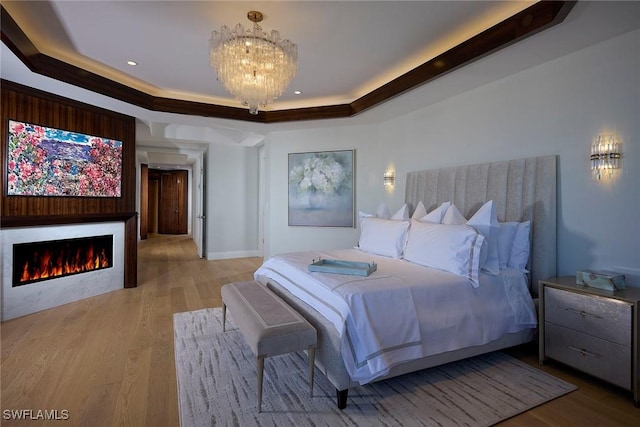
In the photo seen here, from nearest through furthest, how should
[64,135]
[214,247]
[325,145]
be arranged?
[64,135]
[325,145]
[214,247]

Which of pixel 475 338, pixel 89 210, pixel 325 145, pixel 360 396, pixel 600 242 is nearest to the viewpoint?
pixel 360 396

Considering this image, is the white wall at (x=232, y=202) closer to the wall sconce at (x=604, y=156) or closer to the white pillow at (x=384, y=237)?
the white pillow at (x=384, y=237)

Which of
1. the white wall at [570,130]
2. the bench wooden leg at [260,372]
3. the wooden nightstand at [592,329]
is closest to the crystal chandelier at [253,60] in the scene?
the white wall at [570,130]

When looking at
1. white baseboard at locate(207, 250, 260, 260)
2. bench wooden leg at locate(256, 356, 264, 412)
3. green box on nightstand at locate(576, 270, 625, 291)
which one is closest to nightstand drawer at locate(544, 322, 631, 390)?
green box on nightstand at locate(576, 270, 625, 291)

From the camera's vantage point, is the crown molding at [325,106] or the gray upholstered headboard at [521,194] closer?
the crown molding at [325,106]

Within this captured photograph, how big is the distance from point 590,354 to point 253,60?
3.28 meters

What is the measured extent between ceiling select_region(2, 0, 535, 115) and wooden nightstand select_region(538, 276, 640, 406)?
214 centimetres

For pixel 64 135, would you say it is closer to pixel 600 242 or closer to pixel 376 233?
pixel 376 233

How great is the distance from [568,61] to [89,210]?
5.48 meters

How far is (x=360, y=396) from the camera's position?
2.10m

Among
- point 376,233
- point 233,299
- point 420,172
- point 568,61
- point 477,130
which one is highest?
point 568,61

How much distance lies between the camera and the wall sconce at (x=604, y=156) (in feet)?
7.88

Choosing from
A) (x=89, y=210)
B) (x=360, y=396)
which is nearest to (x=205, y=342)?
(x=360, y=396)

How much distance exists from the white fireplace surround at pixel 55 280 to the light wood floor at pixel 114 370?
0.15 meters
